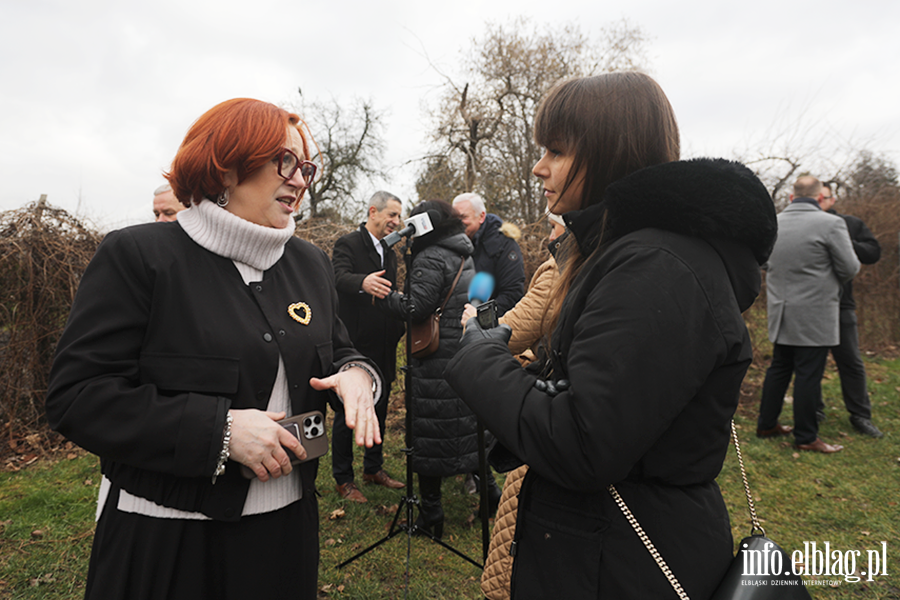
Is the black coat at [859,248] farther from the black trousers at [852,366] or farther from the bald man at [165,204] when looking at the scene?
the bald man at [165,204]

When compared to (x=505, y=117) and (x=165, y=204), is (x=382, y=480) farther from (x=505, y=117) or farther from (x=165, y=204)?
(x=505, y=117)

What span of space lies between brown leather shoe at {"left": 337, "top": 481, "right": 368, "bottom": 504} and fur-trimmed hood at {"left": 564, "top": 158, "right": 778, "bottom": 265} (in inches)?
140

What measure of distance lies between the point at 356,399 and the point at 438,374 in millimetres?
2202

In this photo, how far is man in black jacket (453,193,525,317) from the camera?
4723 millimetres

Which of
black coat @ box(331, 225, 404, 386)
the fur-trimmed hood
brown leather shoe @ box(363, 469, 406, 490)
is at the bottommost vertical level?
brown leather shoe @ box(363, 469, 406, 490)

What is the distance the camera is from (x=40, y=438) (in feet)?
16.9

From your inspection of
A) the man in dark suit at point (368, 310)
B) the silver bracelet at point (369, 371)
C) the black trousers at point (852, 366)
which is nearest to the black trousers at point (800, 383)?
the black trousers at point (852, 366)

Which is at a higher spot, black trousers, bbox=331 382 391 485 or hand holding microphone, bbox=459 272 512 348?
hand holding microphone, bbox=459 272 512 348

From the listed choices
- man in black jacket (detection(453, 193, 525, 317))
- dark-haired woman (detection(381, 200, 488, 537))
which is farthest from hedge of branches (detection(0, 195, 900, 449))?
man in black jacket (detection(453, 193, 525, 317))

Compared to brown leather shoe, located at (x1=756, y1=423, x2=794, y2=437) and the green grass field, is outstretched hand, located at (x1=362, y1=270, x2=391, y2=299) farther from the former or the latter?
brown leather shoe, located at (x1=756, y1=423, x2=794, y2=437)

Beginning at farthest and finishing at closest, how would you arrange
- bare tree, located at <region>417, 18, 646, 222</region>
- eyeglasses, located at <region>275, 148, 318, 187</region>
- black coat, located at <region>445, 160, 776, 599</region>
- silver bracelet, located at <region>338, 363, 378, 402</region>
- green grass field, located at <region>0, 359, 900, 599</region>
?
bare tree, located at <region>417, 18, 646, 222</region>, green grass field, located at <region>0, 359, 900, 599</region>, silver bracelet, located at <region>338, 363, 378, 402</region>, eyeglasses, located at <region>275, 148, 318, 187</region>, black coat, located at <region>445, 160, 776, 599</region>

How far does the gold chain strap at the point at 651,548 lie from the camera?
1.14 metres

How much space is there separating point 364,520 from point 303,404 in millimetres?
2654

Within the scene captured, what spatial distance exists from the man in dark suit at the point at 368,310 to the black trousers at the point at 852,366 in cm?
463
